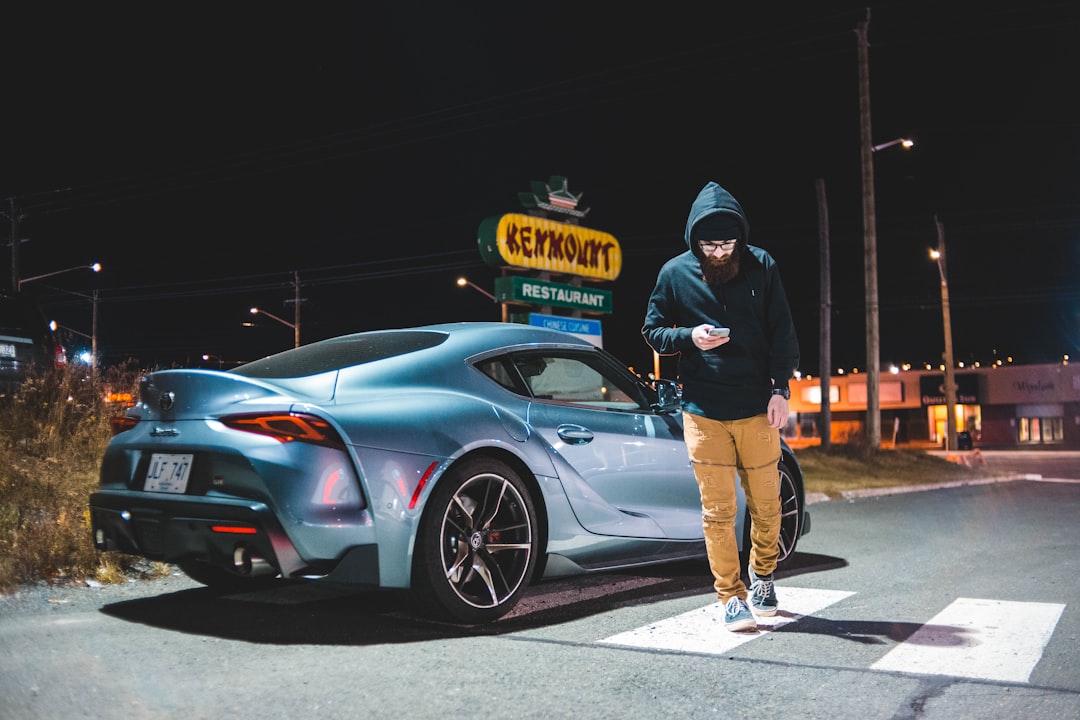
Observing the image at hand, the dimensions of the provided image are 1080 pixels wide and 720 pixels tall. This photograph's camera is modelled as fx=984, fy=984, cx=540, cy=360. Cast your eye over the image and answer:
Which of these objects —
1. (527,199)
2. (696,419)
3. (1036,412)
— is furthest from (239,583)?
(1036,412)

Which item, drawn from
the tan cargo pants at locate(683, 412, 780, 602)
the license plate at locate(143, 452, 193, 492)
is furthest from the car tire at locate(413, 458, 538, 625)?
the license plate at locate(143, 452, 193, 492)

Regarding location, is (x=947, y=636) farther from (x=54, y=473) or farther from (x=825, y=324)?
(x=825, y=324)

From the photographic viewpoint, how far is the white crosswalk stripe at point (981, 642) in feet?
12.9

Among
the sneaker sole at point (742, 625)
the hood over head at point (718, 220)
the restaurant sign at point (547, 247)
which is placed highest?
the restaurant sign at point (547, 247)

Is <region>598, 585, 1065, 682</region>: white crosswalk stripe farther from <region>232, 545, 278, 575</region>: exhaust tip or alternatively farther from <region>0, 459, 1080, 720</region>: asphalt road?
<region>232, 545, 278, 575</region>: exhaust tip

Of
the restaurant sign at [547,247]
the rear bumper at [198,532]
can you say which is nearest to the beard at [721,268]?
the rear bumper at [198,532]

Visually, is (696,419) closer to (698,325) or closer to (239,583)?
(698,325)

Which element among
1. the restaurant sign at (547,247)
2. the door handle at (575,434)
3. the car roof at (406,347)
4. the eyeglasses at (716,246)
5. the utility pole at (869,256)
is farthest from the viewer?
the utility pole at (869,256)

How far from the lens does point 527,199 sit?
64.8 feet

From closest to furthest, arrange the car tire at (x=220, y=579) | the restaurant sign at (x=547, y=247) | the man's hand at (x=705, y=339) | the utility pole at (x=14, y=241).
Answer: the man's hand at (x=705, y=339) → the car tire at (x=220, y=579) → the restaurant sign at (x=547, y=247) → the utility pole at (x=14, y=241)

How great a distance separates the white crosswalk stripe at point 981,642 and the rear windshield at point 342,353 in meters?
Result: 2.73

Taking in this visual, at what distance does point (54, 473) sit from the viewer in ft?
25.4

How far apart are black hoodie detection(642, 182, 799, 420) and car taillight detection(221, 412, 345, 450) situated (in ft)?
5.22

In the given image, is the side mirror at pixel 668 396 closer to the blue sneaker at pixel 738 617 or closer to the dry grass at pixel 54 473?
the blue sneaker at pixel 738 617
